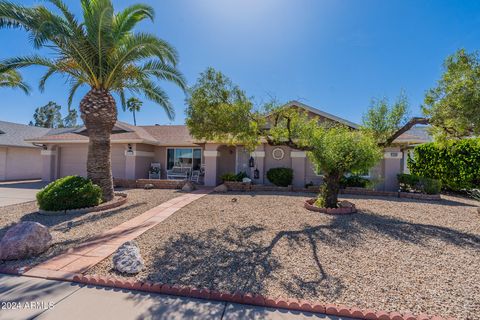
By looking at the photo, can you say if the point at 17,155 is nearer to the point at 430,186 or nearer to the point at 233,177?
the point at 233,177

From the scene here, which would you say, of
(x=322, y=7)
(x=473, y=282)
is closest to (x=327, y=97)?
(x=322, y=7)

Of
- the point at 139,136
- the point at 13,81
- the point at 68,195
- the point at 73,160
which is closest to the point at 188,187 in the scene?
the point at 139,136

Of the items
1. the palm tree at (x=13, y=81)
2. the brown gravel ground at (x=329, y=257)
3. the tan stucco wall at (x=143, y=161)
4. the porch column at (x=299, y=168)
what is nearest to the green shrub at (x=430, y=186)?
the brown gravel ground at (x=329, y=257)

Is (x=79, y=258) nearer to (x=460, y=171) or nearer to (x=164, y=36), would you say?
(x=164, y=36)

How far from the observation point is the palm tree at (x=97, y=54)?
27.3ft

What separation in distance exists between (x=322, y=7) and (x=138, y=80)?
849 cm

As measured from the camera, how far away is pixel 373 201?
1135 cm

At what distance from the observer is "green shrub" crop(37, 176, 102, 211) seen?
27.7ft

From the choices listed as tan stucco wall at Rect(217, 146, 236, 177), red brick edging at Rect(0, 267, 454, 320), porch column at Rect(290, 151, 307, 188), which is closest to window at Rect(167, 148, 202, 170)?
tan stucco wall at Rect(217, 146, 236, 177)

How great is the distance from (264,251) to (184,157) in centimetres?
1484

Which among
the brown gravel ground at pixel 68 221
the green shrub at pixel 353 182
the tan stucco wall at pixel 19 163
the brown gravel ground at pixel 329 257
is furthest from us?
the tan stucco wall at pixel 19 163

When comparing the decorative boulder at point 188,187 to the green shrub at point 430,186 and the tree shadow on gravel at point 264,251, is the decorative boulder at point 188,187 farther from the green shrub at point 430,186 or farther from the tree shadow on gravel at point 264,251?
the green shrub at point 430,186

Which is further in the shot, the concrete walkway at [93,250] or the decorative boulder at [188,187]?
the decorative boulder at [188,187]

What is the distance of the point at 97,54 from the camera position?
30.9 feet
